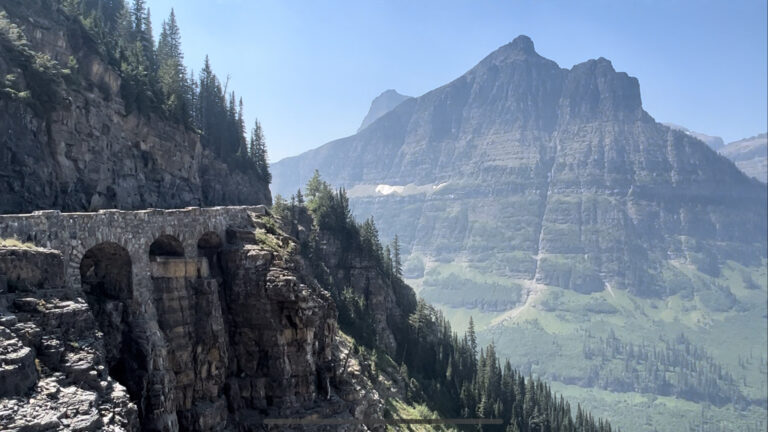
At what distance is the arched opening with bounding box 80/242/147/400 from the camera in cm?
3431

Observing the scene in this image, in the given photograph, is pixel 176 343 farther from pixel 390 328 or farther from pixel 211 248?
pixel 390 328

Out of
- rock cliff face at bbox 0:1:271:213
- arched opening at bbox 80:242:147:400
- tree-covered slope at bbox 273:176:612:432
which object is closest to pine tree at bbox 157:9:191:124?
rock cliff face at bbox 0:1:271:213

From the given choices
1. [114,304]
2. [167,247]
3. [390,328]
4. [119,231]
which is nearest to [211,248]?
[167,247]

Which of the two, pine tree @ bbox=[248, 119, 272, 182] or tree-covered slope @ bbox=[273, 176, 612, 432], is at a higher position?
pine tree @ bbox=[248, 119, 272, 182]

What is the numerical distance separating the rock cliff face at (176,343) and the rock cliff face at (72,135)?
21.1 m

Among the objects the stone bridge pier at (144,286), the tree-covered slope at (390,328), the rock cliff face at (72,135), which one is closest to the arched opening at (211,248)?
the stone bridge pier at (144,286)

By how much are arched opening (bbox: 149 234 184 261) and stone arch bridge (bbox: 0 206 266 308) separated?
74 mm

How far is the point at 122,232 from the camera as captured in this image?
124 ft

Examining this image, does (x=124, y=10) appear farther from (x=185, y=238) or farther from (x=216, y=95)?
(x=185, y=238)

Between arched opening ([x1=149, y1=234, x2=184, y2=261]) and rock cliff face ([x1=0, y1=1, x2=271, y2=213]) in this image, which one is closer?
arched opening ([x1=149, y1=234, x2=184, y2=261])

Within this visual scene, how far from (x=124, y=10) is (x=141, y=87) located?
102 feet

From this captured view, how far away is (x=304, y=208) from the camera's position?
111m

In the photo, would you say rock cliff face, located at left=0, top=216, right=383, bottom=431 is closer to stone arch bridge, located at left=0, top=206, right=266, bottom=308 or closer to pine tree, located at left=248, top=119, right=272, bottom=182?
stone arch bridge, located at left=0, top=206, right=266, bottom=308

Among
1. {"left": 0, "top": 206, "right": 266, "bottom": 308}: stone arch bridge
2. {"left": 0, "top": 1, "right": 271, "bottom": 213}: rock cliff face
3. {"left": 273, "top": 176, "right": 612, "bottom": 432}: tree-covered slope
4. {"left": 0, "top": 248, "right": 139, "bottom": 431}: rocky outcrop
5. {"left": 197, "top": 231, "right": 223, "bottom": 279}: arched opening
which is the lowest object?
{"left": 273, "top": 176, "right": 612, "bottom": 432}: tree-covered slope
